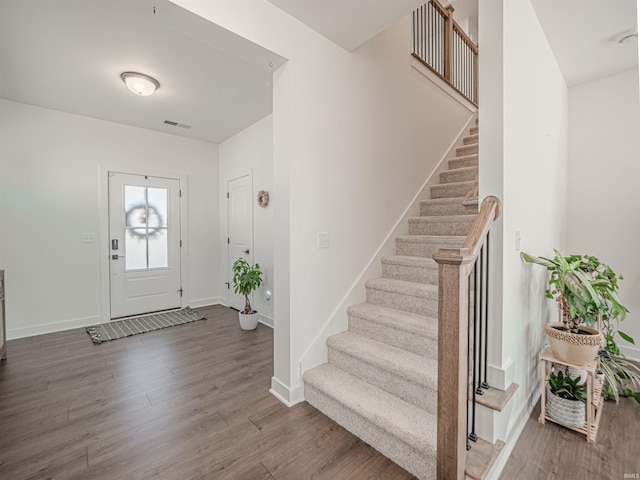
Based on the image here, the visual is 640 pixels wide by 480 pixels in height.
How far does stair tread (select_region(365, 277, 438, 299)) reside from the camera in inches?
88.4

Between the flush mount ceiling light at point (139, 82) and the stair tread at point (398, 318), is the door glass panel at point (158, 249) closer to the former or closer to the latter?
the flush mount ceiling light at point (139, 82)

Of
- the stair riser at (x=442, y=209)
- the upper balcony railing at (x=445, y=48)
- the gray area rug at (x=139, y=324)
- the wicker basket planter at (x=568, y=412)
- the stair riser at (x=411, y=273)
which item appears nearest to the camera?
the wicker basket planter at (x=568, y=412)

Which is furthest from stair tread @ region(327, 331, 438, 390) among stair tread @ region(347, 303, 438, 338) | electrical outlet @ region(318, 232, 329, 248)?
electrical outlet @ region(318, 232, 329, 248)

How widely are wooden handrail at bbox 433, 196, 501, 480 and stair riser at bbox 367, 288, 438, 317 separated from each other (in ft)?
2.99

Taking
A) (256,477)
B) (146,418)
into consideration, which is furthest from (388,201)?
(146,418)

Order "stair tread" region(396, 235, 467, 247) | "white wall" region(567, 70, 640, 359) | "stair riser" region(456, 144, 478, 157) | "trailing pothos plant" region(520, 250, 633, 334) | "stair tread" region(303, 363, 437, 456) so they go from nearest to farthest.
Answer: "stair tread" region(303, 363, 437, 456)
"trailing pothos plant" region(520, 250, 633, 334)
"stair tread" region(396, 235, 467, 247)
"white wall" region(567, 70, 640, 359)
"stair riser" region(456, 144, 478, 157)

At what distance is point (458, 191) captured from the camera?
10.9 ft

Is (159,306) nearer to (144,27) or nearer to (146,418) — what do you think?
Answer: (146,418)

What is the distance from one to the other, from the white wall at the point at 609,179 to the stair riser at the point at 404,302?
7.30ft

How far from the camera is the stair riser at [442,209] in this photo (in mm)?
3102

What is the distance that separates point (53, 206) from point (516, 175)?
15.9 feet

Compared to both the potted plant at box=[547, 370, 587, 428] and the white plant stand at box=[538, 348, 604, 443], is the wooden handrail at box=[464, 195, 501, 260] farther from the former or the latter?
the potted plant at box=[547, 370, 587, 428]

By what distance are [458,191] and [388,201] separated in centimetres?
96

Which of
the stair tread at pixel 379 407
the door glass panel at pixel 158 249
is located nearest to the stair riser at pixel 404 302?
the stair tread at pixel 379 407
